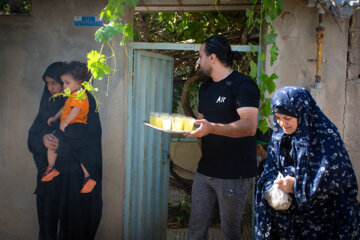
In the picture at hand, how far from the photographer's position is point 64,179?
3.79m

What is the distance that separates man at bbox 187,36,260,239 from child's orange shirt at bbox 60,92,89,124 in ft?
4.27

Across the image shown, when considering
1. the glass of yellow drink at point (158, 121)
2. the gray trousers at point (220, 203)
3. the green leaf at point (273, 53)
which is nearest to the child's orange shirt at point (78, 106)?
the glass of yellow drink at point (158, 121)

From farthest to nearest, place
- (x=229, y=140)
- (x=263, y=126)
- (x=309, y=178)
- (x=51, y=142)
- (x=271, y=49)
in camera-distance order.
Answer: (x=51, y=142) → (x=263, y=126) → (x=271, y=49) → (x=229, y=140) → (x=309, y=178)

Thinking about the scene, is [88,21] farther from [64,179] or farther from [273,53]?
[273,53]

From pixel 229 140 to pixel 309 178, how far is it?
2.51 ft

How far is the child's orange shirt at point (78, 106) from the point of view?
12.1 feet

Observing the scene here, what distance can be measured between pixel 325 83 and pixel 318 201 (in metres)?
1.70

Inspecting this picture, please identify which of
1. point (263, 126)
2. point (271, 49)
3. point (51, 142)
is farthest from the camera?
point (51, 142)

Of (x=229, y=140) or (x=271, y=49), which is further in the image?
(x=271, y=49)

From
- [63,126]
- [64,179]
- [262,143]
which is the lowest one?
[64,179]

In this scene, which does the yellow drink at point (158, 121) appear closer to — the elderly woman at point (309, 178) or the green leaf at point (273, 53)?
the elderly woman at point (309, 178)

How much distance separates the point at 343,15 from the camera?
3.52 m

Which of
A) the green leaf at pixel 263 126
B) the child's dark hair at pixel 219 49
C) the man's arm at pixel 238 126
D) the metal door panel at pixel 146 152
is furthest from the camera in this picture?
the metal door panel at pixel 146 152

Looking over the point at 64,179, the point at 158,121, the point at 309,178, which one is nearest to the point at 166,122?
the point at 158,121
